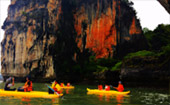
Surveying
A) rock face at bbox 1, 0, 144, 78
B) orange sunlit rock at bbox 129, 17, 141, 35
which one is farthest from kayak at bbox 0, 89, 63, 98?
orange sunlit rock at bbox 129, 17, 141, 35

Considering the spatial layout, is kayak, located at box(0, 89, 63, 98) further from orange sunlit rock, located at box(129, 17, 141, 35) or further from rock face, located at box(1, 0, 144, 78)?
orange sunlit rock, located at box(129, 17, 141, 35)

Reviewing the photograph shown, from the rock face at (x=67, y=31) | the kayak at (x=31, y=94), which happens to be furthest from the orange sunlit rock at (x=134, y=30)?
the kayak at (x=31, y=94)

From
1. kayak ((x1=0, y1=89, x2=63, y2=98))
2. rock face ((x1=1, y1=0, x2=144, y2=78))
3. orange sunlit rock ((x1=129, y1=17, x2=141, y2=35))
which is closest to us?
kayak ((x1=0, y1=89, x2=63, y2=98))

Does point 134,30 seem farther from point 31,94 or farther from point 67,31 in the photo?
point 31,94

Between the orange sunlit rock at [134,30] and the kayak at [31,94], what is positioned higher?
the orange sunlit rock at [134,30]

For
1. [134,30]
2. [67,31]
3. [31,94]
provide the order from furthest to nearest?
1. [134,30]
2. [67,31]
3. [31,94]

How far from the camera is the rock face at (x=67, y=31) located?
4356 cm

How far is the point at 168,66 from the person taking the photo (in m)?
27.1

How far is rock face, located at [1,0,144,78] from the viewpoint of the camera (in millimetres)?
43562

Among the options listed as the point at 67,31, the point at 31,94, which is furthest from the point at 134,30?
the point at 31,94

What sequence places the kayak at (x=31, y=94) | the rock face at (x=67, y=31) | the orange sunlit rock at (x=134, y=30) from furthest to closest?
the orange sunlit rock at (x=134, y=30), the rock face at (x=67, y=31), the kayak at (x=31, y=94)

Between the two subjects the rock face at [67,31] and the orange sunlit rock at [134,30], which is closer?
the rock face at [67,31]

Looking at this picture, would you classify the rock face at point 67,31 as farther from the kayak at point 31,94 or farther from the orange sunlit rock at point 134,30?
the kayak at point 31,94

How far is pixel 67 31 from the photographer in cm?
4572
